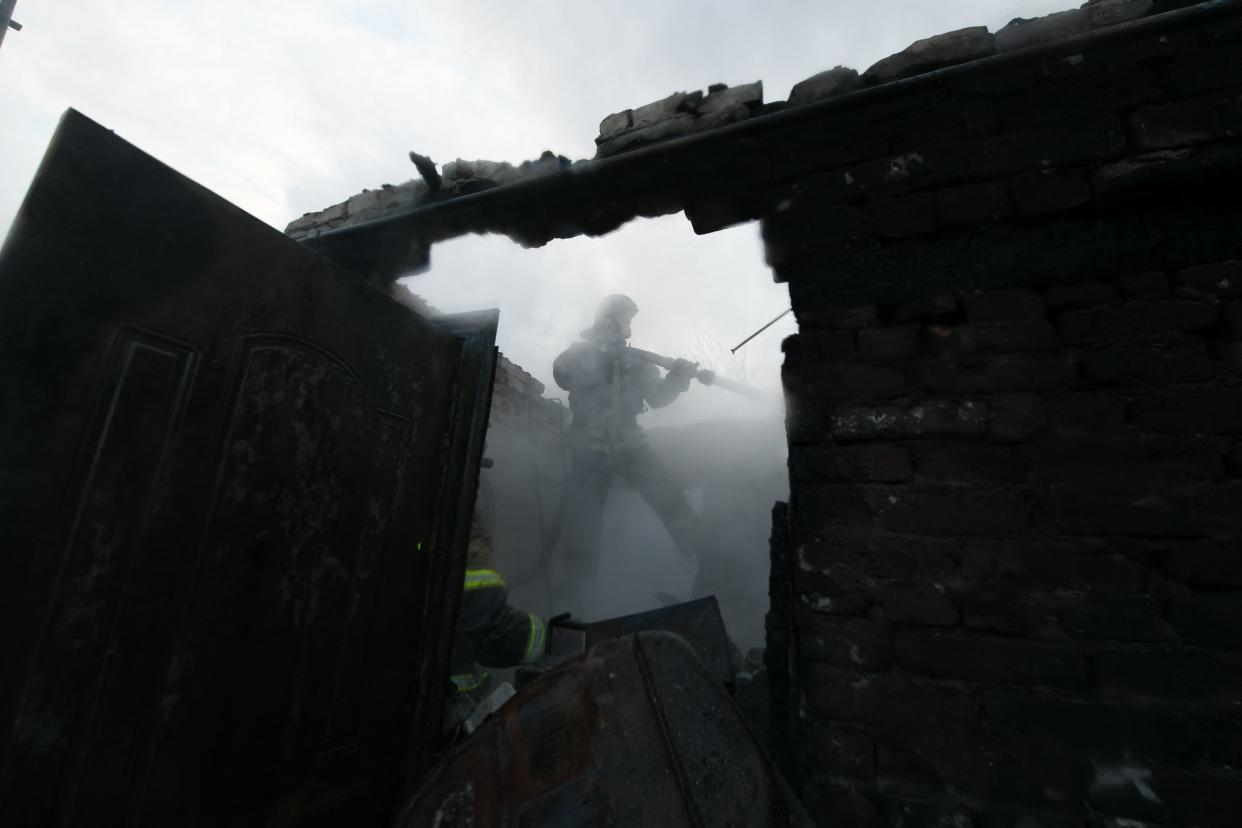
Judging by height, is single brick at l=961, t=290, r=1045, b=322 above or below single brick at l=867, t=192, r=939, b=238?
below

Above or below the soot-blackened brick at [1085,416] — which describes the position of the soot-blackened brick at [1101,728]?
below

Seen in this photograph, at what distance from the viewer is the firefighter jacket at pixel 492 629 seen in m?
3.23

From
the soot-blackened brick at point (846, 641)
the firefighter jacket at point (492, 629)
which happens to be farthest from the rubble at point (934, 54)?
the firefighter jacket at point (492, 629)

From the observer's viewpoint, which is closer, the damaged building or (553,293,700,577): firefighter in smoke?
the damaged building

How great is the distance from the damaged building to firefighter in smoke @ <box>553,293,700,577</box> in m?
5.28

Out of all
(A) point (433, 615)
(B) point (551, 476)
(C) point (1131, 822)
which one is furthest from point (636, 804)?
(B) point (551, 476)

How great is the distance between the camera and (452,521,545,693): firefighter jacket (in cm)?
323

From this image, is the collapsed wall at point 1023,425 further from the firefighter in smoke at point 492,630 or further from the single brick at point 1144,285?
the firefighter in smoke at point 492,630

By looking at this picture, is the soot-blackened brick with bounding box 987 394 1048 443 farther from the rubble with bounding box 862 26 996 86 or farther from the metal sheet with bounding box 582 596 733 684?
the metal sheet with bounding box 582 596 733 684

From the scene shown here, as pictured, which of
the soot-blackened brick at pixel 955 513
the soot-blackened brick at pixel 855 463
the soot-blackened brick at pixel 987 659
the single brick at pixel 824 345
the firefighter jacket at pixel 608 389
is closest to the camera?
the soot-blackened brick at pixel 987 659

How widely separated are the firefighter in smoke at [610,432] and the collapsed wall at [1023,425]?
19.0 ft

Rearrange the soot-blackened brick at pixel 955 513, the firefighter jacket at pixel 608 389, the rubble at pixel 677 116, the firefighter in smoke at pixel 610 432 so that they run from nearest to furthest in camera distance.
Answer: the soot-blackened brick at pixel 955 513 → the rubble at pixel 677 116 → the firefighter in smoke at pixel 610 432 → the firefighter jacket at pixel 608 389

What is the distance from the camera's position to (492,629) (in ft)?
10.6

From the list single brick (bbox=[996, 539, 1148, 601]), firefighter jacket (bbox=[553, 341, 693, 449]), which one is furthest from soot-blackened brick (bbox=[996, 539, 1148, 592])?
firefighter jacket (bbox=[553, 341, 693, 449])
